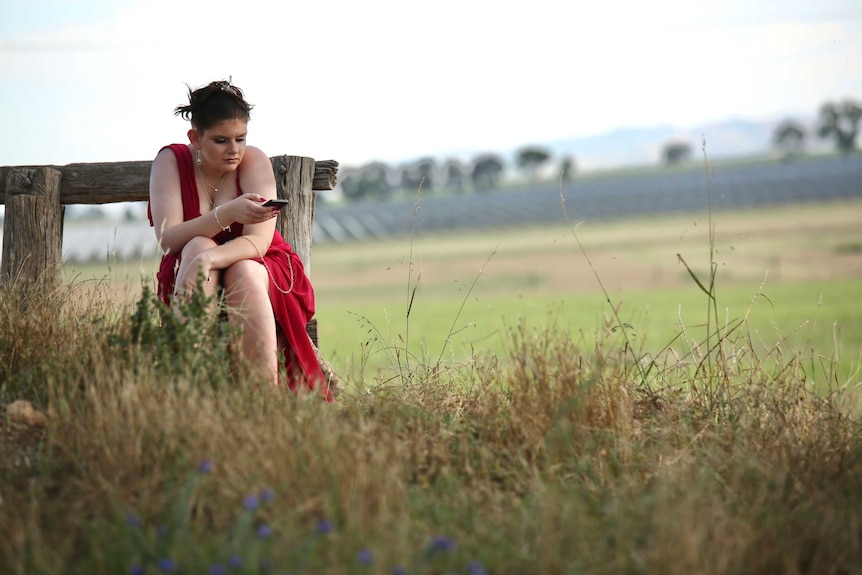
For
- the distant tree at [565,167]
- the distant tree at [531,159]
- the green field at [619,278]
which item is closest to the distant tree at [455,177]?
the distant tree at [565,167]

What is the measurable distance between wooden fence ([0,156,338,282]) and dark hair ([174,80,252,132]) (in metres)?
0.79

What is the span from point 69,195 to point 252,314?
179 cm

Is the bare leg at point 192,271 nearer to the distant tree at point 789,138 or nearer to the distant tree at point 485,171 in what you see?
the distant tree at point 485,171

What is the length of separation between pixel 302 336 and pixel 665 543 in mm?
2316

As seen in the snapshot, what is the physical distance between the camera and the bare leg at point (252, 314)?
13.4 feet

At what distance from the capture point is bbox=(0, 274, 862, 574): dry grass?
8.77ft

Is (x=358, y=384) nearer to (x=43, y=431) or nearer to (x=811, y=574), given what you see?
(x=43, y=431)

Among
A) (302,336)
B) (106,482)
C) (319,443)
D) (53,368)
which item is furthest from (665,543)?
(53,368)

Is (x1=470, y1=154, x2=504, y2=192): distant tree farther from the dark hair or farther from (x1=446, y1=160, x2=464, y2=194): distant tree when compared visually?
the dark hair

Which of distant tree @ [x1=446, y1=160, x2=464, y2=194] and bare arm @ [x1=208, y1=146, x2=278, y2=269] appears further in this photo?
distant tree @ [x1=446, y1=160, x2=464, y2=194]

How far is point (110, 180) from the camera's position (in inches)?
202

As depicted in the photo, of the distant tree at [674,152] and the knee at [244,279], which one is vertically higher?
the distant tree at [674,152]

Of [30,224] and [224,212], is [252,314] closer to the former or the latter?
[224,212]

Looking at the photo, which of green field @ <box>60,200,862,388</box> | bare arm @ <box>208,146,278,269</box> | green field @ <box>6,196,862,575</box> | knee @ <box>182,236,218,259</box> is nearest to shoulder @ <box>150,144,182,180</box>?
bare arm @ <box>208,146,278,269</box>
